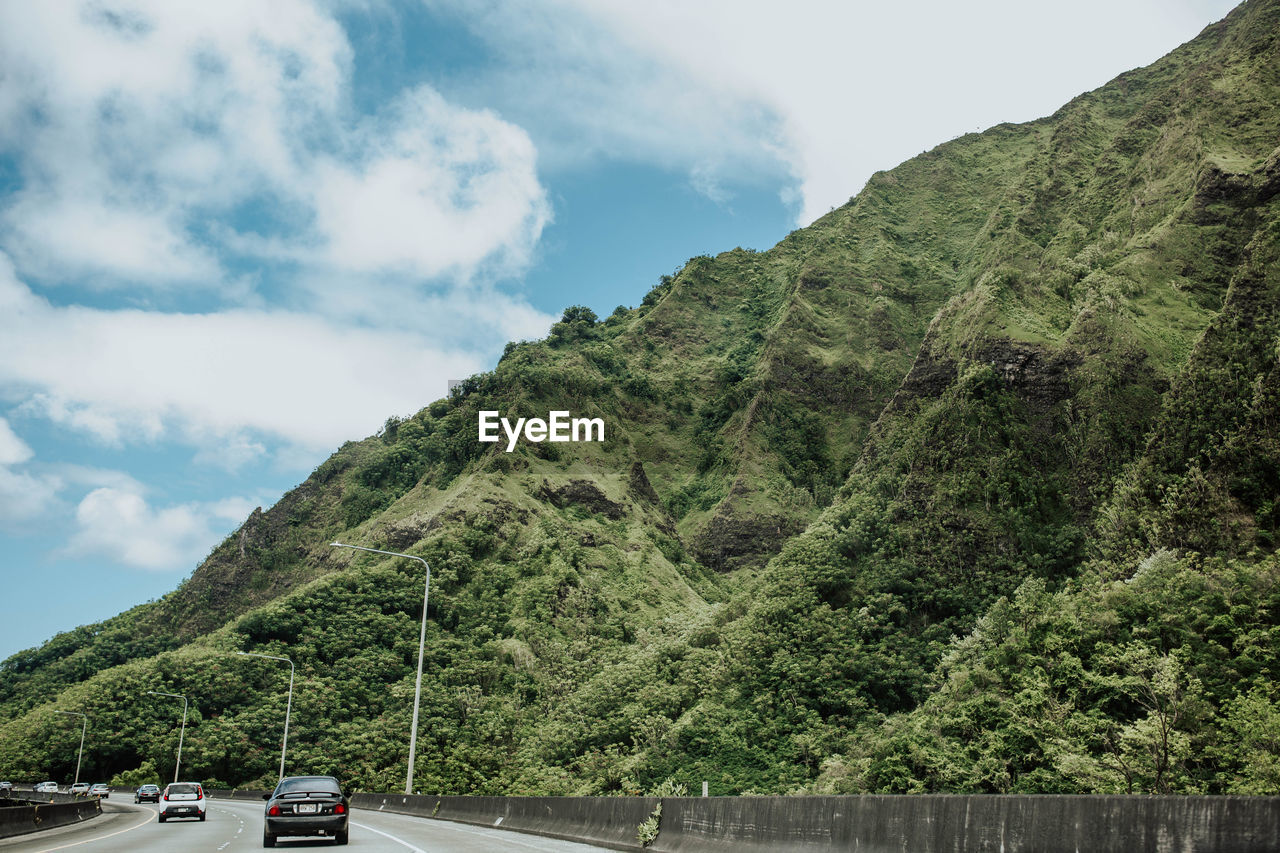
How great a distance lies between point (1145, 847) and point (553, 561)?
2986 inches

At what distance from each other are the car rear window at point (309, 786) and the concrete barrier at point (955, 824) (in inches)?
239

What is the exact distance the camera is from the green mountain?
123ft

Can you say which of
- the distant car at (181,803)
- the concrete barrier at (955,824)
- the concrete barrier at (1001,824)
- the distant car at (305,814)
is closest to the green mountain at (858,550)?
the concrete barrier at (955,824)

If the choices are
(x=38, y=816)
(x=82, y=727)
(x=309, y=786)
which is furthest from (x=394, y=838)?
(x=82, y=727)

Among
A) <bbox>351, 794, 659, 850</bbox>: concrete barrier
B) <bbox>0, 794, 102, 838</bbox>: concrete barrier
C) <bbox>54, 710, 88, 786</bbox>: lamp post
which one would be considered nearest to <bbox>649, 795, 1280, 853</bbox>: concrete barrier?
<bbox>351, 794, 659, 850</bbox>: concrete barrier

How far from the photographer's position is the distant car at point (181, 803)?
32.1 metres

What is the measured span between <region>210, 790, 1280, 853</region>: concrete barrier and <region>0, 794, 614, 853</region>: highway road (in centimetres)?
257

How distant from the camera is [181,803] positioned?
1272 inches

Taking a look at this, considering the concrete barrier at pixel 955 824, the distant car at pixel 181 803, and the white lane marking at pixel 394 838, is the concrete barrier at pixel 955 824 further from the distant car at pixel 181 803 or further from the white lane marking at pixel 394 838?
the distant car at pixel 181 803

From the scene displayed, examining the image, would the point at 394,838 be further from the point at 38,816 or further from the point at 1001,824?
the point at 1001,824

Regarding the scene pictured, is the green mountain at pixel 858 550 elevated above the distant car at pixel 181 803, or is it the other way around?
the green mountain at pixel 858 550

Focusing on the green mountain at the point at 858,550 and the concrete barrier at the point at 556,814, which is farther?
the green mountain at the point at 858,550

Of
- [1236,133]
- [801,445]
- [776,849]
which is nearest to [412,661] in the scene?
[801,445]

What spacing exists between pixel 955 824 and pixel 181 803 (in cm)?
3138
